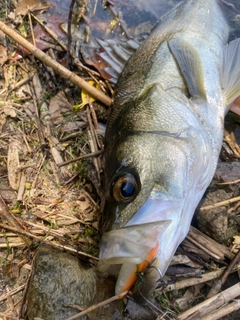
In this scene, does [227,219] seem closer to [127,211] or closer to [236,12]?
[127,211]

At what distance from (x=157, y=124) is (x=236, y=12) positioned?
2.17 m

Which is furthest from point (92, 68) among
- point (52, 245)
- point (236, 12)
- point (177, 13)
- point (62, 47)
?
point (52, 245)

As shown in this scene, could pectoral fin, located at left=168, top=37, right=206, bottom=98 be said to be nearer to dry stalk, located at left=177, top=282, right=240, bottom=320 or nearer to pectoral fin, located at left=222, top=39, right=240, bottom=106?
pectoral fin, located at left=222, top=39, right=240, bottom=106

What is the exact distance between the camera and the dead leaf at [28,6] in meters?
4.60

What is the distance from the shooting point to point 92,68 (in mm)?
4277

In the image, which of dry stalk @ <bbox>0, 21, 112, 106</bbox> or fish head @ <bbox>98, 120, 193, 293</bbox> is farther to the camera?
dry stalk @ <bbox>0, 21, 112, 106</bbox>

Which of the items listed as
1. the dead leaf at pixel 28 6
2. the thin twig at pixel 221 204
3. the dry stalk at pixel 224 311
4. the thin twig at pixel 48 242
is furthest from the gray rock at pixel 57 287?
the dead leaf at pixel 28 6

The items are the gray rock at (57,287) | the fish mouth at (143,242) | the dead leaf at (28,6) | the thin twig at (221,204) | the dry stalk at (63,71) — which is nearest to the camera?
the fish mouth at (143,242)

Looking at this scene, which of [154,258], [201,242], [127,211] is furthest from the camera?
[201,242]

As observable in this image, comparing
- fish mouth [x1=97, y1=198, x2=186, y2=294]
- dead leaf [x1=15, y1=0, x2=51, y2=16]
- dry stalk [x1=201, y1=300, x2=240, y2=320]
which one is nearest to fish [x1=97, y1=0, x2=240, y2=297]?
fish mouth [x1=97, y1=198, x2=186, y2=294]

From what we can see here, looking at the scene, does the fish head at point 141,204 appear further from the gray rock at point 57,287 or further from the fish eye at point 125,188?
the gray rock at point 57,287

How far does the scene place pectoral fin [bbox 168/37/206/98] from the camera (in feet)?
10.3

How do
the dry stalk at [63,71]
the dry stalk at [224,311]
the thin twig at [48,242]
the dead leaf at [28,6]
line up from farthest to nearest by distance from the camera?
the dead leaf at [28,6] → the dry stalk at [63,71] → the thin twig at [48,242] → the dry stalk at [224,311]

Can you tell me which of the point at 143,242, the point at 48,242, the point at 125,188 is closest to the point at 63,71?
the point at 48,242
